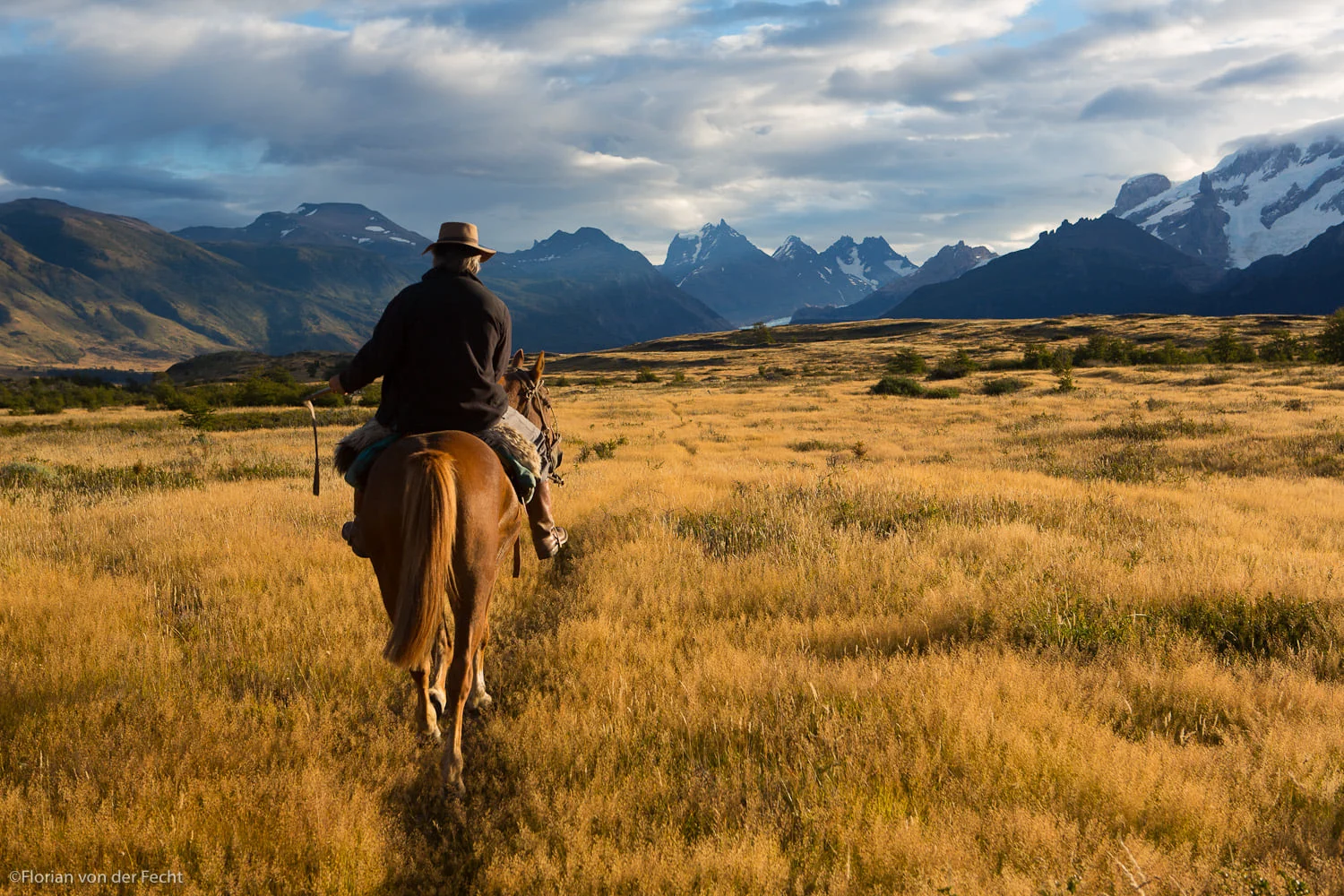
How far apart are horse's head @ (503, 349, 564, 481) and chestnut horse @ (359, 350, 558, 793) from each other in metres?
1.55

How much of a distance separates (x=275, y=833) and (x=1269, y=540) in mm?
10267

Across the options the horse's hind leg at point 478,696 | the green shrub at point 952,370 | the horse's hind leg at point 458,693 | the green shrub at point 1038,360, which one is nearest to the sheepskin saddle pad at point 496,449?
the horse's hind leg at point 478,696

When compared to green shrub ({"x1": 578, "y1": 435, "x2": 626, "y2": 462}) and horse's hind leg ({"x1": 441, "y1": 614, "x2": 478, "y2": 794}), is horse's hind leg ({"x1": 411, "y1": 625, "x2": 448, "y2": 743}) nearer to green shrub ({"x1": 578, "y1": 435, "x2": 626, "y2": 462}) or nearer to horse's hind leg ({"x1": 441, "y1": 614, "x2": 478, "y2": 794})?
horse's hind leg ({"x1": 441, "y1": 614, "x2": 478, "y2": 794})

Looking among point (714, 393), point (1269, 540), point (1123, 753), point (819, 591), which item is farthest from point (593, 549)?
point (714, 393)

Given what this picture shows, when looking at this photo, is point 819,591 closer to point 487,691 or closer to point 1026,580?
point 1026,580

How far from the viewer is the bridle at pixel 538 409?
20.8 feet

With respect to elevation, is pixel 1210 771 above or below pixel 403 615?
below

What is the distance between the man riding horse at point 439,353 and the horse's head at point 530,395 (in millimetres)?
905

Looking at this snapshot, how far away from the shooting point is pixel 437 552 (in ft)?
13.3

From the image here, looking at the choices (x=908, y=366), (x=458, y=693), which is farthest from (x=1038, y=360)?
(x=458, y=693)

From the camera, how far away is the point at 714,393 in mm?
44500

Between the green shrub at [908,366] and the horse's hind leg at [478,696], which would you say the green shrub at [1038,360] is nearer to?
the green shrub at [908,366]

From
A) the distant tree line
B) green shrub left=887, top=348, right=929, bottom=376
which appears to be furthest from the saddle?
green shrub left=887, top=348, right=929, bottom=376

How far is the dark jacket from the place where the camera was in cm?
504
